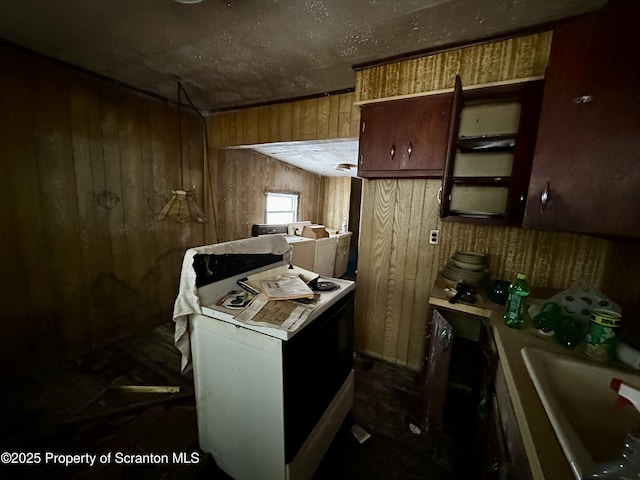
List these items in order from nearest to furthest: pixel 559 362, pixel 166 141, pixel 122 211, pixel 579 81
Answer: pixel 559 362 → pixel 579 81 → pixel 122 211 → pixel 166 141

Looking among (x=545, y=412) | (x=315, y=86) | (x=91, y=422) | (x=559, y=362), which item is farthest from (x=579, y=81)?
(x=91, y=422)

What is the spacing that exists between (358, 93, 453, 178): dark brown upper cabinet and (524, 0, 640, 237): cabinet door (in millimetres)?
661

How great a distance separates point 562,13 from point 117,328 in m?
3.89

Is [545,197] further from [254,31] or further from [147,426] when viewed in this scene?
[147,426]

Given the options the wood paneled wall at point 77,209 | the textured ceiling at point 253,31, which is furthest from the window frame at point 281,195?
the textured ceiling at point 253,31

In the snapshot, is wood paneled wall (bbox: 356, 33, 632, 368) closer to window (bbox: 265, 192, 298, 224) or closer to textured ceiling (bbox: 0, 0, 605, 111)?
textured ceiling (bbox: 0, 0, 605, 111)

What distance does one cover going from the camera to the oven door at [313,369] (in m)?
1.01

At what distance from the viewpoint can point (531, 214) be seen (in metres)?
1.16

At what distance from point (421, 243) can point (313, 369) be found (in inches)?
53.3

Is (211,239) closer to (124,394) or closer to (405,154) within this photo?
(124,394)

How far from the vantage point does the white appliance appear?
1.00m

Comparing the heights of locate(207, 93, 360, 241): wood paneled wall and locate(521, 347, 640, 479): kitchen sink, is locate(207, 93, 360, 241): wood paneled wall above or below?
above

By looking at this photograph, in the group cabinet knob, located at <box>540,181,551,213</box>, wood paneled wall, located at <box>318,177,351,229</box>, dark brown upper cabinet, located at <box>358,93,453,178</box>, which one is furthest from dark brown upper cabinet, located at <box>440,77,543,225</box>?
wood paneled wall, located at <box>318,177,351,229</box>

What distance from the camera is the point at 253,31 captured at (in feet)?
4.66
